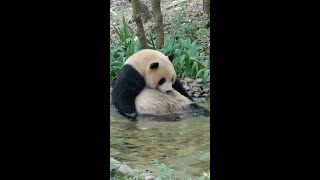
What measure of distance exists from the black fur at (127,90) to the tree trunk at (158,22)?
28 cm

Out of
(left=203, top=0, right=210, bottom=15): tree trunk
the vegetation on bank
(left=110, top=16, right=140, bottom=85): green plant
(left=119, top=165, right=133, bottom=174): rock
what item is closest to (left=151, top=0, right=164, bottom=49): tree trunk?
the vegetation on bank

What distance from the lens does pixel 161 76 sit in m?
3.08

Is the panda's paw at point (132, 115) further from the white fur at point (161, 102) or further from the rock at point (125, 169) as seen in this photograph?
the rock at point (125, 169)

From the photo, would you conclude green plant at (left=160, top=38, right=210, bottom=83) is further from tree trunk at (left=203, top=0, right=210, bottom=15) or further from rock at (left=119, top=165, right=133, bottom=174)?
rock at (left=119, top=165, right=133, bottom=174)

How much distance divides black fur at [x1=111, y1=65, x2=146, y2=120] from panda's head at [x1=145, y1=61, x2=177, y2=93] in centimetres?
8

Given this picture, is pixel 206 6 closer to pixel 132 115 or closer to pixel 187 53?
pixel 187 53

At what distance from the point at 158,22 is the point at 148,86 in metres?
0.49

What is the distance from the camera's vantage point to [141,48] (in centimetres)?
288

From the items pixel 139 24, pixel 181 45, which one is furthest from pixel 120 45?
pixel 181 45
